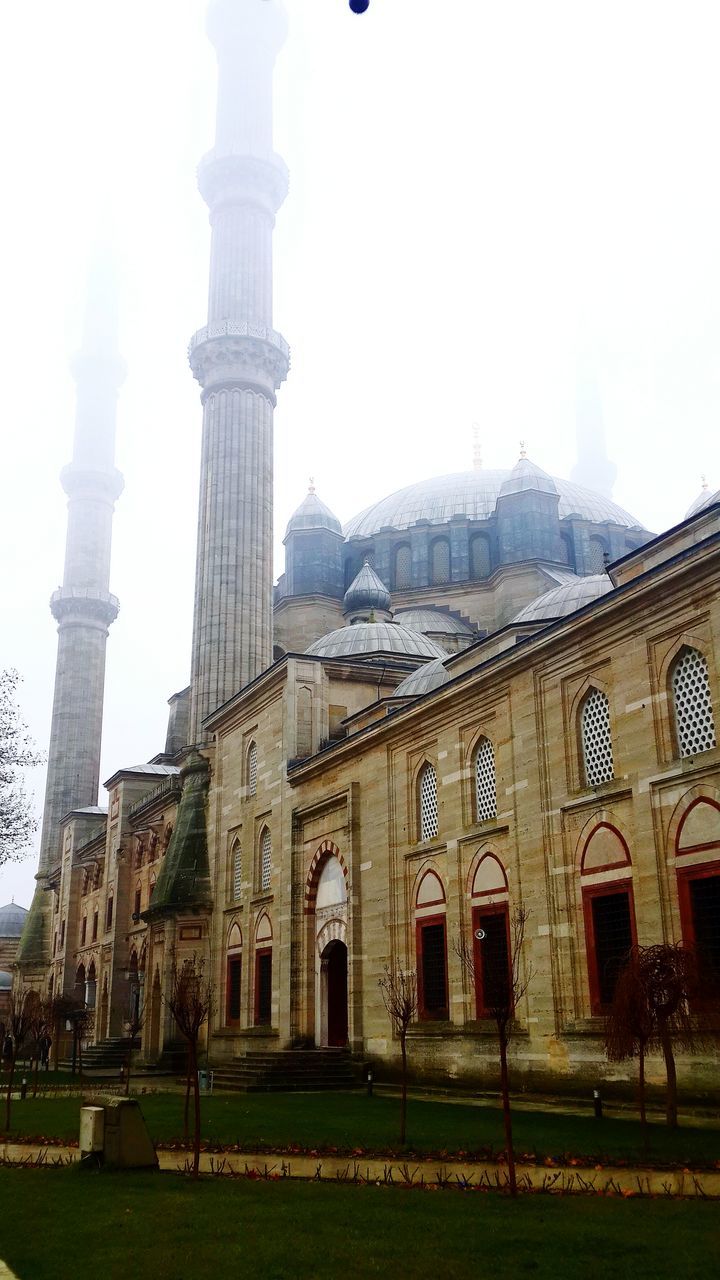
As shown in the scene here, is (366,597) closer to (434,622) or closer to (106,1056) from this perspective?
(434,622)

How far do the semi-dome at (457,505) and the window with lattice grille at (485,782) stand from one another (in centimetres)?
2381

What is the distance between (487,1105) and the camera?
628 inches

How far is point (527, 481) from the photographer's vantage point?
4081cm

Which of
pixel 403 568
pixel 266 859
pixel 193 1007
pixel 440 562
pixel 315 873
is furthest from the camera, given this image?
pixel 403 568

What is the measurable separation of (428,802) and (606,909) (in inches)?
223

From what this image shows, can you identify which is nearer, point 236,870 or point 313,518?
point 236,870

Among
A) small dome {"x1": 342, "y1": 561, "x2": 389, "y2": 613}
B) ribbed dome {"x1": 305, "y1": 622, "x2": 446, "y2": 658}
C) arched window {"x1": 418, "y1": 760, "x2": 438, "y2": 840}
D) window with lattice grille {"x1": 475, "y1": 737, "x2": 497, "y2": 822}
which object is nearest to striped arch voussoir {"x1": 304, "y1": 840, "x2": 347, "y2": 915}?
arched window {"x1": 418, "y1": 760, "x2": 438, "y2": 840}

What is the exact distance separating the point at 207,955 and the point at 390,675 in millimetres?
8899

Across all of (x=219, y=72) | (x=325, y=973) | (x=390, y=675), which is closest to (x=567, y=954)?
(x=325, y=973)

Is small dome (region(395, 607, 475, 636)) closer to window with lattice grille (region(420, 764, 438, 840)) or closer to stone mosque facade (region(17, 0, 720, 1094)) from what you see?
stone mosque facade (region(17, 0, 720, 1094))

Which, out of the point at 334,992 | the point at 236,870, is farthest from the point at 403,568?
the point at 334,992

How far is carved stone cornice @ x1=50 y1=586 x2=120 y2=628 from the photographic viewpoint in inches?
2234

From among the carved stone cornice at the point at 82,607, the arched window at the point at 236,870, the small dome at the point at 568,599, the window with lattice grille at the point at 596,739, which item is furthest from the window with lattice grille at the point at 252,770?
the carved stone cornice at the point at 82,607

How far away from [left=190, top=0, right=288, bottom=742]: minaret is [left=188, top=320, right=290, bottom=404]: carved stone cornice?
36 mm
